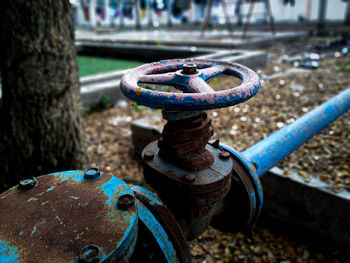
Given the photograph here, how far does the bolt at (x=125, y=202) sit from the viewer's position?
723mm

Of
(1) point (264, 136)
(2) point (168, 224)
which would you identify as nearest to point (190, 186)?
(2) point (168, 224)

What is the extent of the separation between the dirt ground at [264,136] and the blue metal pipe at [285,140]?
0.41 meters

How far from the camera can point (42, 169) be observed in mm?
1722

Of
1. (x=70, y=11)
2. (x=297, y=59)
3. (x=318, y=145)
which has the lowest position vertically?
(x=318, y=145)

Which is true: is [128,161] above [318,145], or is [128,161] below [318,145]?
below

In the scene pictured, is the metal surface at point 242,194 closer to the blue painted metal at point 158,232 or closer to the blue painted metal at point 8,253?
the blue painted metal at point 158,232

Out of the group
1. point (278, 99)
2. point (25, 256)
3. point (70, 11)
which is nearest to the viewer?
point (25, 256)

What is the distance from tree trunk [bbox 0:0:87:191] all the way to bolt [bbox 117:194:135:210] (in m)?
1.13

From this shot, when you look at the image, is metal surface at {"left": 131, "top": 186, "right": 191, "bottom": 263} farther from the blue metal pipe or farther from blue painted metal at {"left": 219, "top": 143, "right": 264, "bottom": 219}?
the blue metal pipe

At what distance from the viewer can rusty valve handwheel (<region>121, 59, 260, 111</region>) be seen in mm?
788

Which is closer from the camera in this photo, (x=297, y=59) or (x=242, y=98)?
(x=242, y=98)

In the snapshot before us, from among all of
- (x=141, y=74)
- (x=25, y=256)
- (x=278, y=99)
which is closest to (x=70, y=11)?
(x=141, y=74)

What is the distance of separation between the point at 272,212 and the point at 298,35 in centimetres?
925

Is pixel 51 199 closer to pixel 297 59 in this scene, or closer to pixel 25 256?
pixel 25 256
